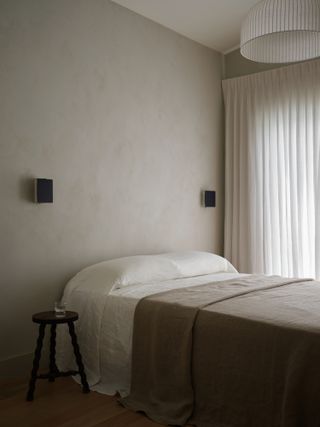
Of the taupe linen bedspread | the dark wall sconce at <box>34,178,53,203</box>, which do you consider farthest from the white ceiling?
the taupe linen bedspread

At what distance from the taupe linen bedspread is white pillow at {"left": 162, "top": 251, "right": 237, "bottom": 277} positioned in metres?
0.67

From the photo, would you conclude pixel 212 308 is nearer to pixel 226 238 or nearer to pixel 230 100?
pixel 226 238

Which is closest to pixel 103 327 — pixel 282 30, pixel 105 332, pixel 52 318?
pixel 105 332

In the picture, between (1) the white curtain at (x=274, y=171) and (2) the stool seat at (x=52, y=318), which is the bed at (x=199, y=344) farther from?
(1) the white curtain at (x=274, y=171)

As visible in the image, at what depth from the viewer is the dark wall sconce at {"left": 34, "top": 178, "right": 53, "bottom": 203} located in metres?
3.17

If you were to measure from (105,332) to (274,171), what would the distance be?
2425 millimetres

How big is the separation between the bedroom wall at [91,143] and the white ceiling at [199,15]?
0.09m

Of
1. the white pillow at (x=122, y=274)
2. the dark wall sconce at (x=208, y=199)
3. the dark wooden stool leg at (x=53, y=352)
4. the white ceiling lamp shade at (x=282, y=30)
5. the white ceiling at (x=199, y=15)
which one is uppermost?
the white ceiling at (x=199, y=15)

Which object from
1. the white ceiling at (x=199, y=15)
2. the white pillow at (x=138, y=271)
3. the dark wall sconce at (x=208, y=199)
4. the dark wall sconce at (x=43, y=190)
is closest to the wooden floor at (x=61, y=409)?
the white pillow at (x=138, y=271)

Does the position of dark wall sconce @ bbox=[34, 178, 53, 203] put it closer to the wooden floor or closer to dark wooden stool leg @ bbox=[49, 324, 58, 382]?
dark wooden stool leg @ bbox=[49, 324, 58, 382]

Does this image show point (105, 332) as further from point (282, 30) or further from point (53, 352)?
point (282, 30)

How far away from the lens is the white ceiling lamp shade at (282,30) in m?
2.43

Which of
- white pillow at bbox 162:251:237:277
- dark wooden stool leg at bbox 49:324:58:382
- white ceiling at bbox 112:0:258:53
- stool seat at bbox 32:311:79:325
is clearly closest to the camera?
stool seat at bbox 32:311:79:325

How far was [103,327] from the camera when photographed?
297 centimetres
